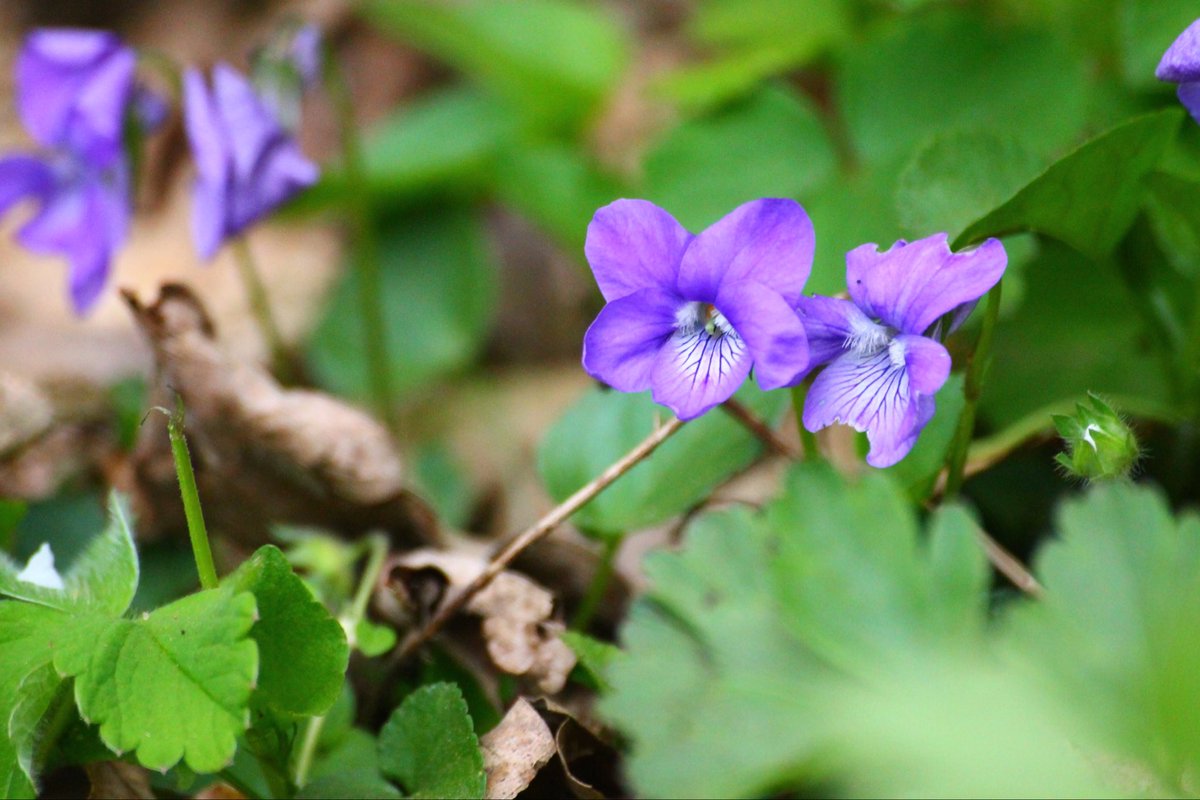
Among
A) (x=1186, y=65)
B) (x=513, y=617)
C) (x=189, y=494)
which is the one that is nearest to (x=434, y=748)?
(x=513, y=617)

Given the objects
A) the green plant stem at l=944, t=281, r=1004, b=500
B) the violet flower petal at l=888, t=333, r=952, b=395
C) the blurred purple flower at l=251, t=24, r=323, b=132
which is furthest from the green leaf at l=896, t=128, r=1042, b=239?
the blurred purple flower at l=251, t=24, r=323, b=132

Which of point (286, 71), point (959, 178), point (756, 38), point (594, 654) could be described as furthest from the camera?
point (756, 38)

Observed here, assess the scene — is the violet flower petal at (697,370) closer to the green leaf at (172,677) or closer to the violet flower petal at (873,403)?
the violet flower petal at (873,403)

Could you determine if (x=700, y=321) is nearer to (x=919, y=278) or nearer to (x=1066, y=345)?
(x=919, y=278)

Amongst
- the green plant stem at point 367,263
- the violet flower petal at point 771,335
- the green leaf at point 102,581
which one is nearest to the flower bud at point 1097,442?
the violet flower petal at point 771,335

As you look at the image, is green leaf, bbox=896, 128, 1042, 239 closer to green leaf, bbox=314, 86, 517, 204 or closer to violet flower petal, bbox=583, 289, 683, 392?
violet flower petal, bbox=583, 289, 683, 392

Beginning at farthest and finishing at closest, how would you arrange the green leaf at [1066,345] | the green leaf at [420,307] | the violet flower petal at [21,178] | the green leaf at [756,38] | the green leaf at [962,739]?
the green leaf at [420,307] < the green leaf at [756,38] < the violet flower petal at [21,178] < the green leaf at [1066,345] < the green leaf at [962,739]
